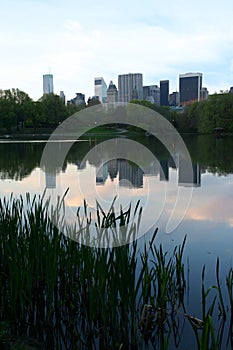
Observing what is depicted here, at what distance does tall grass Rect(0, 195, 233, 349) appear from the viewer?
350 cm

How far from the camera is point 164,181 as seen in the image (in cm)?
1464

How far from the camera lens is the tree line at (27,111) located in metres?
58.1

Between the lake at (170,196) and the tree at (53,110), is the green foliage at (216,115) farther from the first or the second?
the lake at (170,196)

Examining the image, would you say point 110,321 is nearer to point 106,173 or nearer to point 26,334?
point 26,334

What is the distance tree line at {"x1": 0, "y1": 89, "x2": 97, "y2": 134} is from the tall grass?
55014 millimetres

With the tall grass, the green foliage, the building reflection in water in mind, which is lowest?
the tall grass

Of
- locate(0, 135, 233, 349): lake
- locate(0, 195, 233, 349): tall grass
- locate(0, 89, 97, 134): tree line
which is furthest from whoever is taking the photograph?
locate(0, 89, 97, 134): tree line

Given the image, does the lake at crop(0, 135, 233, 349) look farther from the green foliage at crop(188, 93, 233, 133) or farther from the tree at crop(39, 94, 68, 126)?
the tree at crop(39, 94, 68, 126)

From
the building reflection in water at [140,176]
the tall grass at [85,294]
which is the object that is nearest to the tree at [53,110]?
the building reflection in water at [140,176]

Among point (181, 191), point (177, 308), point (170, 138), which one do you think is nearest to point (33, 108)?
point (170, 138)

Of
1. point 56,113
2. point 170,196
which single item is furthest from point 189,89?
point 170,196

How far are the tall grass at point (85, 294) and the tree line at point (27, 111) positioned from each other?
55014mm

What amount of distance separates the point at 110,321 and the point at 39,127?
65.0 meters

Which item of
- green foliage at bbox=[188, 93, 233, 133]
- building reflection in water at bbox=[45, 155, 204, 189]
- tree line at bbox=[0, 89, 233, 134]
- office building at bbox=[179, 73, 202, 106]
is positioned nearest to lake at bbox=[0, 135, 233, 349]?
building reflection in water at bbox=[45, 155, 204, 189]
